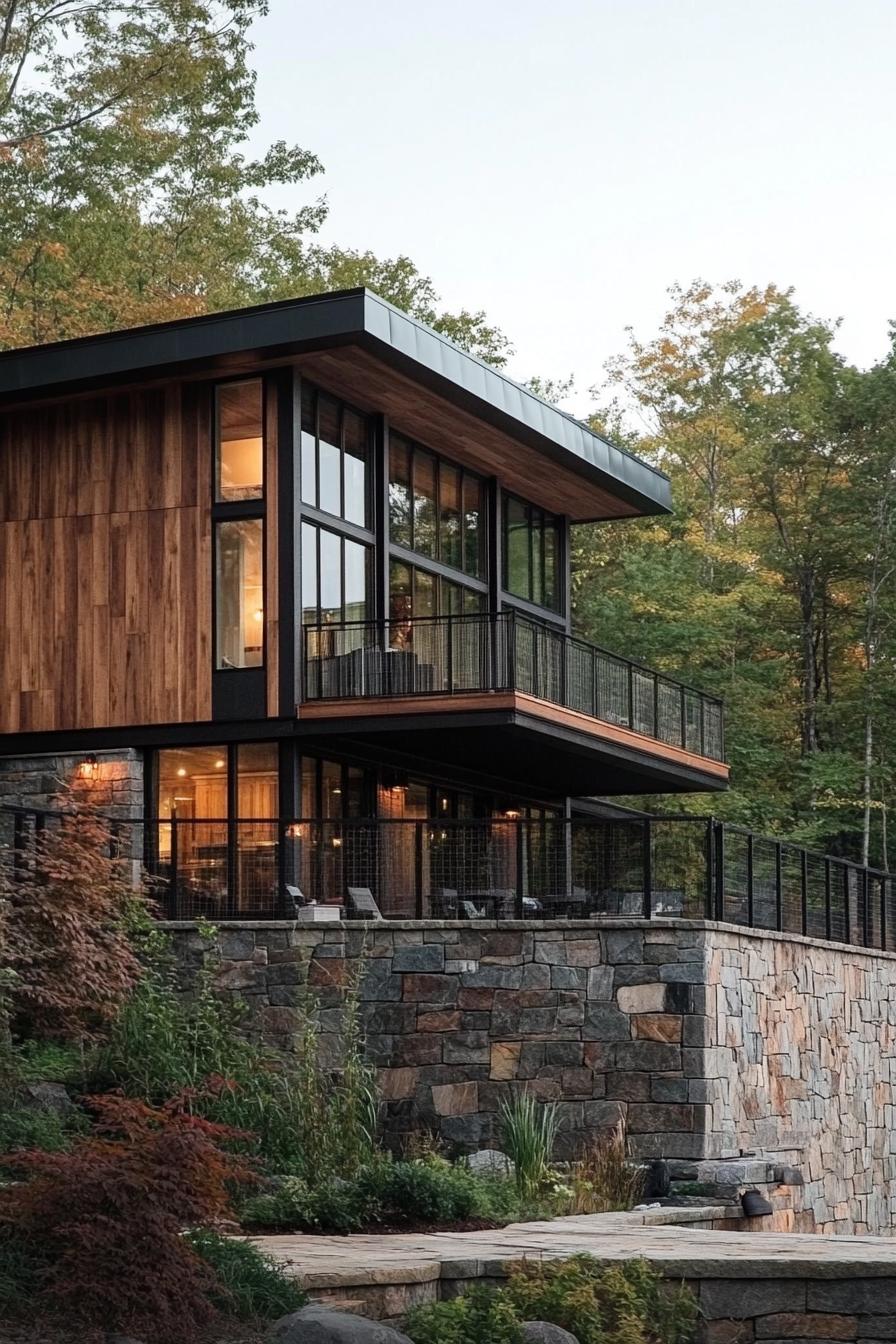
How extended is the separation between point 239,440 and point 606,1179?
33.7 ft

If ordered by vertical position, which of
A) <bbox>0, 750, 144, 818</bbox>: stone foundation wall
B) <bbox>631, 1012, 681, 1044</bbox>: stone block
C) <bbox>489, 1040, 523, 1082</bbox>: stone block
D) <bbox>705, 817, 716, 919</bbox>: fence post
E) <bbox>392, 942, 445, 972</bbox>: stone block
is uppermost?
<bbox>0, 750, 144, 818</bbox>: stone foundation wall

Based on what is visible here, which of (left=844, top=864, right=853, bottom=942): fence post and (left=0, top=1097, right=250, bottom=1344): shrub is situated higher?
(left=844, top=864, right=853, bottom=942): fence post

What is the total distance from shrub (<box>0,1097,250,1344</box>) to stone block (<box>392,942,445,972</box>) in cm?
819

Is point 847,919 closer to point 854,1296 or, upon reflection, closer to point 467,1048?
point 467,1048

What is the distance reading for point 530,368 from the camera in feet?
Result: 171

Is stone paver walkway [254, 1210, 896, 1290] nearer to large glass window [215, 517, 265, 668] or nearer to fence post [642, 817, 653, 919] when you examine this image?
fence post [642, 817, 653, 919]

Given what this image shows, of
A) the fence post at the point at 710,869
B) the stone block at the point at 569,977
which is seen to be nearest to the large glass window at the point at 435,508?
the fence post at the point at 710,869

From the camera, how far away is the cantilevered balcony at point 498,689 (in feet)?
73.5

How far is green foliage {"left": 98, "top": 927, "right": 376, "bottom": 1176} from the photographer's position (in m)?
16.5

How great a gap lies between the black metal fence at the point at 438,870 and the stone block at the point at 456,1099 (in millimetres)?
1955

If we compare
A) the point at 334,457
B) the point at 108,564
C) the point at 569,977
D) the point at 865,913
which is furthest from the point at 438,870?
the point at 865,913

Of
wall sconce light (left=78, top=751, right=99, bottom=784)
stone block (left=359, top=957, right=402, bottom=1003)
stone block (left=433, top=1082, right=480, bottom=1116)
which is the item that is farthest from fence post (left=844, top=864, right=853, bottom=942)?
wall sconce light (left=78, top=751, right=99, bottom=784)

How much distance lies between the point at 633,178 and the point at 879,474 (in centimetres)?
798

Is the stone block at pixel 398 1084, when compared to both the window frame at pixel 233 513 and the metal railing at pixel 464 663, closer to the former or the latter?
the metal railing at pixel 464 663
